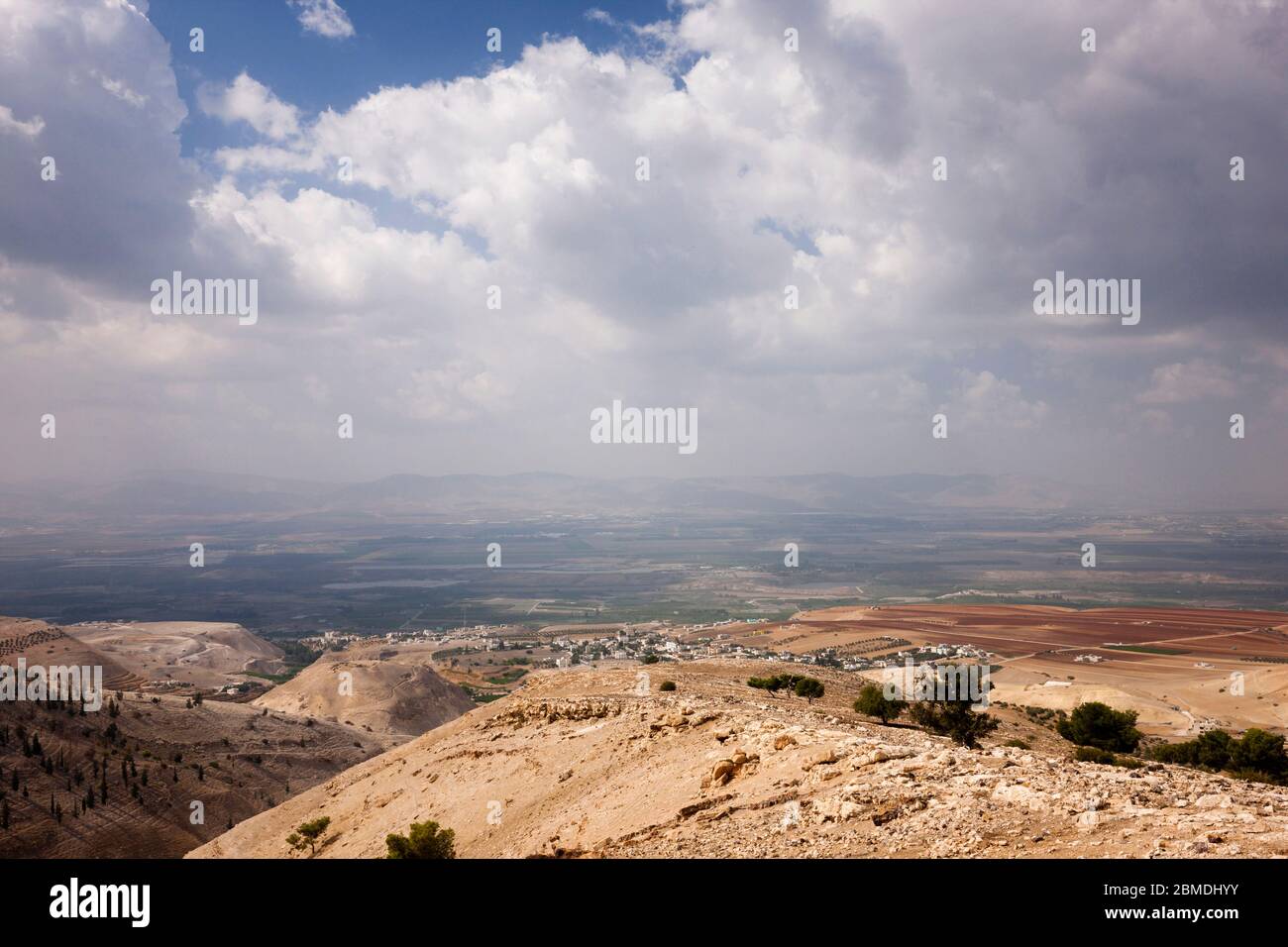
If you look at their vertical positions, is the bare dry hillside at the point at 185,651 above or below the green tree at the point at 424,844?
below

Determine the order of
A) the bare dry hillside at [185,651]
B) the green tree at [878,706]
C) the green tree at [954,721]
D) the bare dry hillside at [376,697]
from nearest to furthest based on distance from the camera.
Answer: the green tree at [954,721] < the green tree at [878,706] < the bare dry hillside at [376,697] < the bare dry hillside at [185,651]

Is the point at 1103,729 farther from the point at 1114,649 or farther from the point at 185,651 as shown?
the point at 185,651

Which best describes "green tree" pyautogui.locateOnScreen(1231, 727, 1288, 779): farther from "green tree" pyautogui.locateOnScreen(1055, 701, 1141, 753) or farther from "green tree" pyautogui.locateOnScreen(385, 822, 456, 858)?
"green tree" pyautogui.locateOnScreen(385, 822, 456, 858)

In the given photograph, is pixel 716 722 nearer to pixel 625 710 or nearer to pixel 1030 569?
pixel 625 710

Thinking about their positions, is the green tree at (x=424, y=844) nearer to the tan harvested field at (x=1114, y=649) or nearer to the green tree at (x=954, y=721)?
the green tree at (x=954, y=721)

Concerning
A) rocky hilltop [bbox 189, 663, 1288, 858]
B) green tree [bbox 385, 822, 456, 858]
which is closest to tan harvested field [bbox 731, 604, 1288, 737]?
rocky hilltop [bbox 189, 663, 1288, 858]

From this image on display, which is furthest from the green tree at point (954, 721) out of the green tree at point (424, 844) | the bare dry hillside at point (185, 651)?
the bare dry hillside at point (185, 651)
